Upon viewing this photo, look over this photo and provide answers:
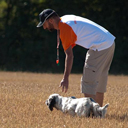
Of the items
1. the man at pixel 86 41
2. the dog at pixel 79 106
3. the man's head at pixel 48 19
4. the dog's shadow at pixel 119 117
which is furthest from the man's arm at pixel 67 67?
the dog's shadow at pixel 119 117

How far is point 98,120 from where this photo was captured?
6.39 meters

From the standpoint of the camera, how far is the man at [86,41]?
6.74 meters

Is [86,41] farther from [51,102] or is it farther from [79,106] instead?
[51,102]

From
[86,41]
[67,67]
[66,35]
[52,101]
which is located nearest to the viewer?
[66,35]

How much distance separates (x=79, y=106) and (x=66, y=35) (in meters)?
1.16

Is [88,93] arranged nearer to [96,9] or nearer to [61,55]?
[61,55]

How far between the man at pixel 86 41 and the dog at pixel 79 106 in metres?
0.35

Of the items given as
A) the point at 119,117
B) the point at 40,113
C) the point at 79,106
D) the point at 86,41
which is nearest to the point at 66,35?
the point at 86,41

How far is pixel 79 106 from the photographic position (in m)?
6.72

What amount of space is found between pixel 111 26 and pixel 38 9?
3.80m

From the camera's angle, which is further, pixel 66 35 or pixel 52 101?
pixel 52 101

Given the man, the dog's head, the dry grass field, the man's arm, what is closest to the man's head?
the man

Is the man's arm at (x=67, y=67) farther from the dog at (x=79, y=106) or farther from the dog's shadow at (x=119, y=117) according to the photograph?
the dog's shadow at (x=119, y=117)

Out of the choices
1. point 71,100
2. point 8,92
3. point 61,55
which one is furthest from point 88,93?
point 61,55
